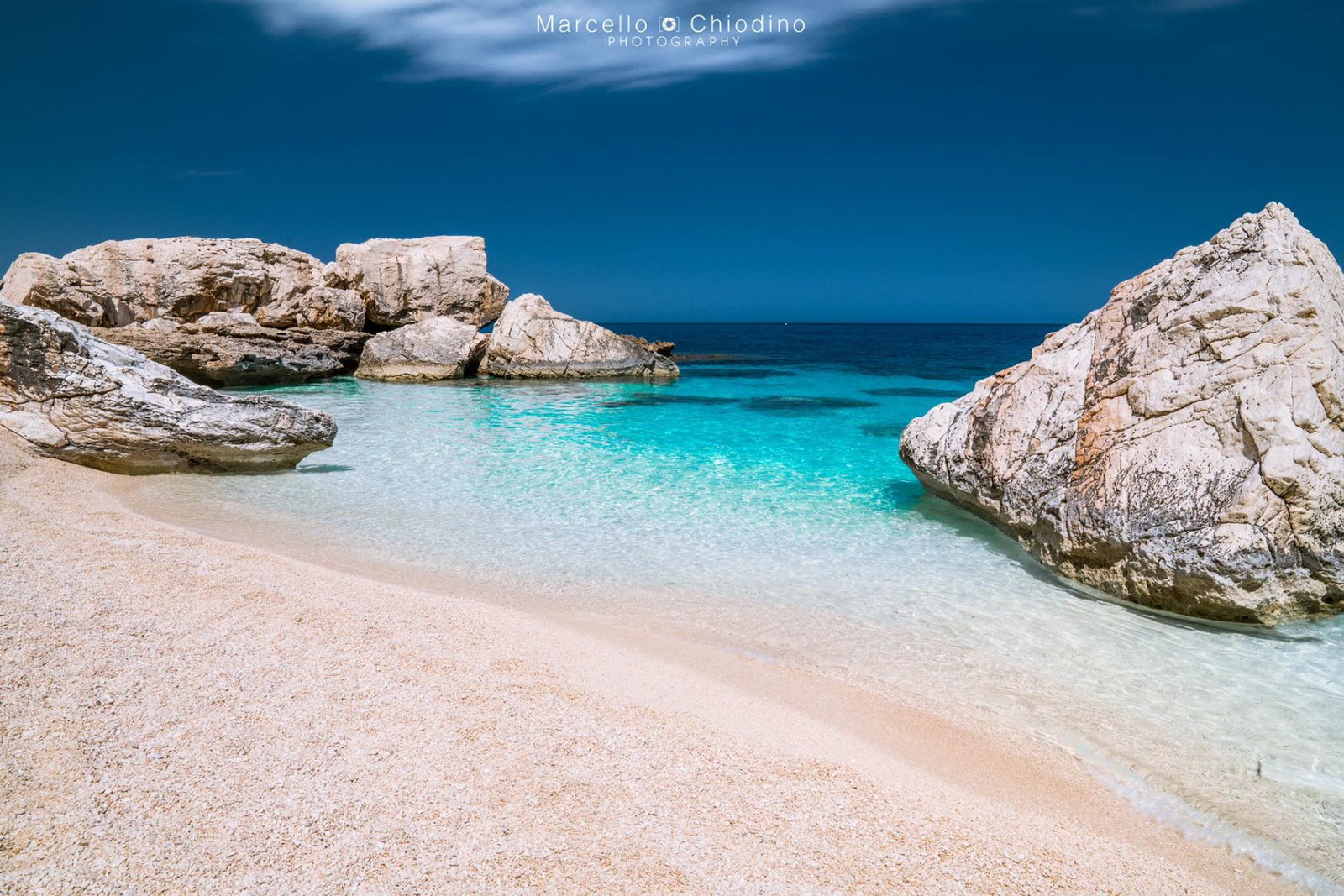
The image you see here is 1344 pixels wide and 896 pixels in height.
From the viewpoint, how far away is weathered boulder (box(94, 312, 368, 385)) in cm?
2027

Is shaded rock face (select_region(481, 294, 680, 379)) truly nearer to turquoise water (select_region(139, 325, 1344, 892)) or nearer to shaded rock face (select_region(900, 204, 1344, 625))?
turquoise water (select_region(139, 325, 1344, 892))

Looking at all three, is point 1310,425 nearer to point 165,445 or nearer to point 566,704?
point 566,704

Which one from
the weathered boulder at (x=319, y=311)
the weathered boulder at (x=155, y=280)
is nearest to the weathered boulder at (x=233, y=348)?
the weathered boulder at (x=319, y=311)

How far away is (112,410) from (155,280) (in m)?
16.7

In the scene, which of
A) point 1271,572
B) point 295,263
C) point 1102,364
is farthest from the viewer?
point 295,263

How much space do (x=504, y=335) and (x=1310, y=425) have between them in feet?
76.9

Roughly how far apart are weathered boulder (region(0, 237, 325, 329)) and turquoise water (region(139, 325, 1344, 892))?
12.0 metres

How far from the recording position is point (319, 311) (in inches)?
982

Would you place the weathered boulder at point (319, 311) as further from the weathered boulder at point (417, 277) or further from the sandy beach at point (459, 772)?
the sandy beach at point (459, 772)

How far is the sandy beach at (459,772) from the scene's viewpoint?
7.69ft

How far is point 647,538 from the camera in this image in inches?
297

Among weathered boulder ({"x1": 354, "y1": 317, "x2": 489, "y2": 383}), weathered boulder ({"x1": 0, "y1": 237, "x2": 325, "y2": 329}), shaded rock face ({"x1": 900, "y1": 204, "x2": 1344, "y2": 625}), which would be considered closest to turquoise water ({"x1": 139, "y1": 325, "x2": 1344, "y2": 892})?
shaded rock face ({"x1": 900, "y1": 204, "x2": 1344, "y2": 625})

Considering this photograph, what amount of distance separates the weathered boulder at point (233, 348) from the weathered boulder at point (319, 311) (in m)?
0.35

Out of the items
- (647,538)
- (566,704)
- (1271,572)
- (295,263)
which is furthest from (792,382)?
(566,704)
